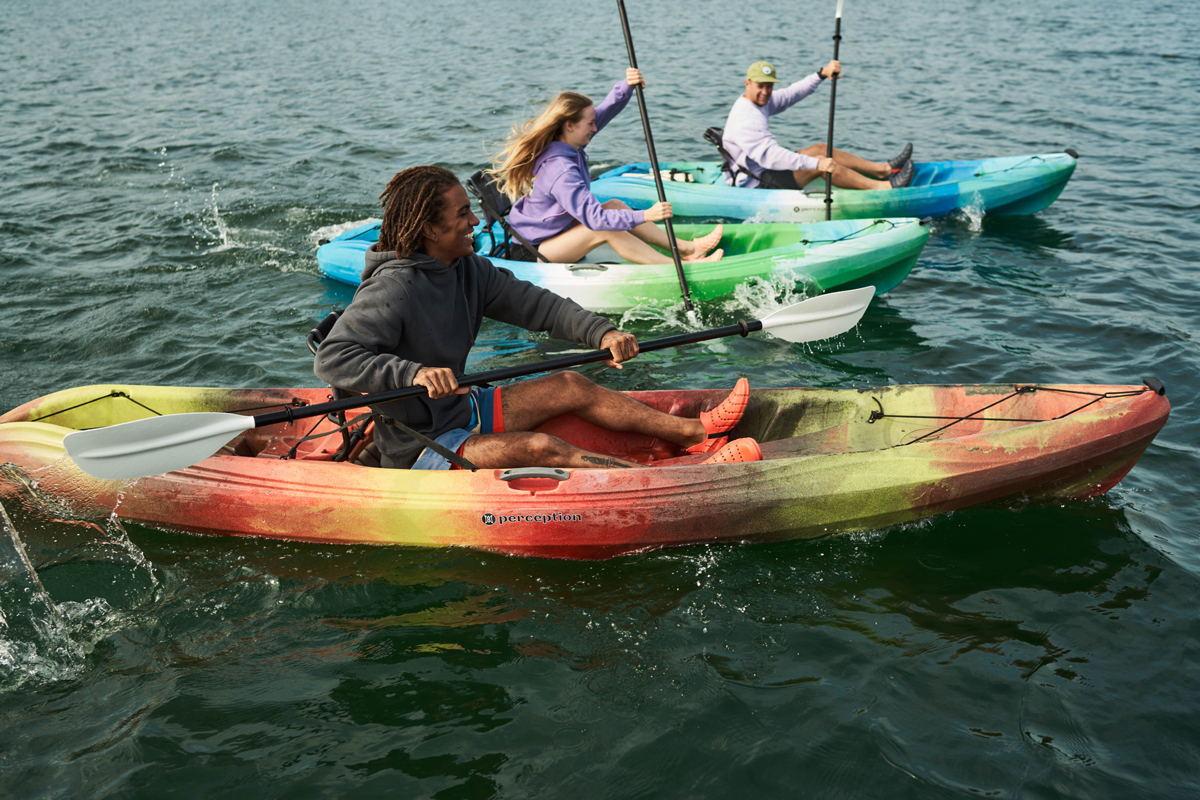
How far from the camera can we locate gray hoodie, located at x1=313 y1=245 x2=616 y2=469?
366 cm

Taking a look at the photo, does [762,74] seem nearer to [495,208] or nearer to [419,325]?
[495,208]

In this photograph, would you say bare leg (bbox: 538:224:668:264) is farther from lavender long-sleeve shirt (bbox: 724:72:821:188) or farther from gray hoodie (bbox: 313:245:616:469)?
gray hoodie (bbox: 313:245:616:469)

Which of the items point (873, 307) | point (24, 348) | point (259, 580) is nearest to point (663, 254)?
point (873, 307)

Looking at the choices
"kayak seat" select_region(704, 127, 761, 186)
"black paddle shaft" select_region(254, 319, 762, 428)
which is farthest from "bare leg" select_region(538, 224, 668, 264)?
"black paddle shaft" select_region(254, 319, 762, 428)

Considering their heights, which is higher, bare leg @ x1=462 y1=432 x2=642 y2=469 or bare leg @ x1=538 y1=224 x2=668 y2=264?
bare leg @ x1=538 y1=224 x2=668 y2=264

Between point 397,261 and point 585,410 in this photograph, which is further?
point 585,410

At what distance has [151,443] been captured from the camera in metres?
3.83

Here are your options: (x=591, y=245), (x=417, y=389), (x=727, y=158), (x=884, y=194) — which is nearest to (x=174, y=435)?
(x=417, y=389)

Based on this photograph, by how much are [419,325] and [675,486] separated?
1300 millimetres

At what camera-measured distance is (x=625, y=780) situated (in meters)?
2.96

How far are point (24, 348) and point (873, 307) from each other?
21.0 ft

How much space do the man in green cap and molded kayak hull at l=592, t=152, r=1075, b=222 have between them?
0.18 metres

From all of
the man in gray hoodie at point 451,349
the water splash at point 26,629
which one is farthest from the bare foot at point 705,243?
the water splash at point 26,629

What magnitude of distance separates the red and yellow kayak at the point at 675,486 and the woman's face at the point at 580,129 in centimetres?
267
